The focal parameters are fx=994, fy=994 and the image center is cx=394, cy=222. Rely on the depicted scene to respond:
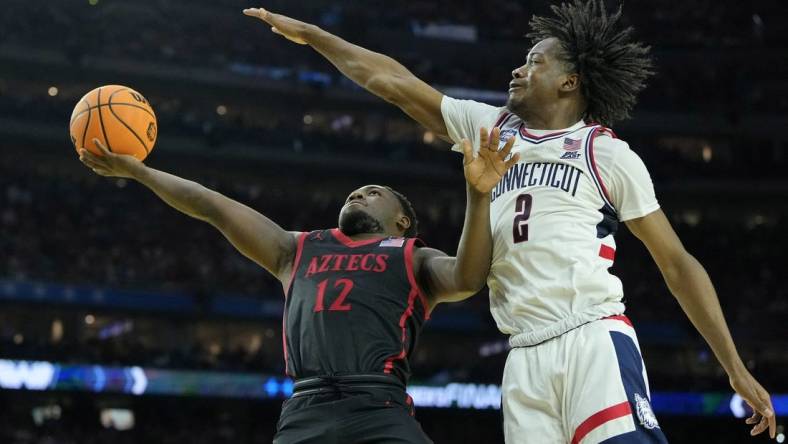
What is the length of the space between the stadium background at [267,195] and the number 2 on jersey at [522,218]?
1934 cm

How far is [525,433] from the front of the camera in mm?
4113

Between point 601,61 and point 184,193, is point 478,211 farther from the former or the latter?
point 184,193

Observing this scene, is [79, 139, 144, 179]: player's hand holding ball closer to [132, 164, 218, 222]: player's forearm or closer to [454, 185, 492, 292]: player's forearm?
[132, 164, 218, 222]: player's forearm

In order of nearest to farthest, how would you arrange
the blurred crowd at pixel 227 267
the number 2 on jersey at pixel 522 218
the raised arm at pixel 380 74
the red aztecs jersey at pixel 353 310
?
the number 2 on jersey at pixel 522 218 < the red aztecs jersey at pixel 353 310 < the raised arm at pixel 380 74 < the blurred crowd at pixel 227 267

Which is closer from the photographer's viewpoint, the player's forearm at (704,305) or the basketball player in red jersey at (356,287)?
the player's forearm at (704,305)

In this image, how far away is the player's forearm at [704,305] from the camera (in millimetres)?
4395

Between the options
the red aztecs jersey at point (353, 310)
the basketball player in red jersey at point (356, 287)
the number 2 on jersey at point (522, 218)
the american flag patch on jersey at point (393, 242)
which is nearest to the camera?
the number 2 on jersey at point (522, 218)

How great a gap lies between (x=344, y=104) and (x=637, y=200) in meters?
27.7

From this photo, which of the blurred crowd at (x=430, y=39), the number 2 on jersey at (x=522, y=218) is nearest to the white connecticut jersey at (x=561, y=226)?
the number 2 on jersey at (x=522, y=218)

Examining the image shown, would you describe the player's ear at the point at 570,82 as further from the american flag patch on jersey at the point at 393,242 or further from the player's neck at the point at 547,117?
the american flag patch on jersey at the point at 393,242

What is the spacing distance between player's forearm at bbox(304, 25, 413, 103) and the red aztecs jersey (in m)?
0.82

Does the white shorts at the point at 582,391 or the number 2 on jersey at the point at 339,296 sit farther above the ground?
the number 2 on jersey at the point at 339,296

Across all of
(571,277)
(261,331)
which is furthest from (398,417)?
(261,331)

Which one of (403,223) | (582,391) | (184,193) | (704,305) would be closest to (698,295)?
(704,305)
